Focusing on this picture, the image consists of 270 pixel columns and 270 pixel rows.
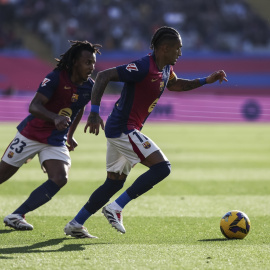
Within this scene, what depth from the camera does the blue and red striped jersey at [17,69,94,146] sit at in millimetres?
6430

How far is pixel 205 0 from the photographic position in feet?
124

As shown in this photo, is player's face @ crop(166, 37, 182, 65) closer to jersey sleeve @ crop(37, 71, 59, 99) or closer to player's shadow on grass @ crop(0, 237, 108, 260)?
jersey sleeve @ crop(37, 71, 59, 99)

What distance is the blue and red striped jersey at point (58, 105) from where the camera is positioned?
6.43m

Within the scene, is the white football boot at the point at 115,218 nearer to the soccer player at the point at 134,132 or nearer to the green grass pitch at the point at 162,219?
the soccer player at the point at 134,132

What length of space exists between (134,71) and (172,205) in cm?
320

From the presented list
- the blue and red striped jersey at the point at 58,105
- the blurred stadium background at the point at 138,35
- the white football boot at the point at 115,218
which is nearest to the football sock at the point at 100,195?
the white football boot at the point at 115,218

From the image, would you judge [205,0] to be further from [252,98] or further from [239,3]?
[252,98]

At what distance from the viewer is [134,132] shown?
245 inches

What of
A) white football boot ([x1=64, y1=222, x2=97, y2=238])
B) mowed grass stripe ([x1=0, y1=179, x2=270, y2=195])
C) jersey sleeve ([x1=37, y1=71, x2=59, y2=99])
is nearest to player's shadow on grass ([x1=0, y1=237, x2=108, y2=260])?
white football boot ([x1=64, y1=222, x2=97, y2=238])

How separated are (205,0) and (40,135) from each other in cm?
3275

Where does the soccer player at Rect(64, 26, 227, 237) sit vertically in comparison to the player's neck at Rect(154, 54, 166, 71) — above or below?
below

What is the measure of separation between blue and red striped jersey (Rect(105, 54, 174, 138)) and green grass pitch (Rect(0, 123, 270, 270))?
1.11m

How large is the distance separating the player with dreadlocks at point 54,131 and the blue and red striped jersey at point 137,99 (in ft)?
1.56

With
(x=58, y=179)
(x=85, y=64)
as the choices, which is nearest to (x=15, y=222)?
(x=58, y=179)
